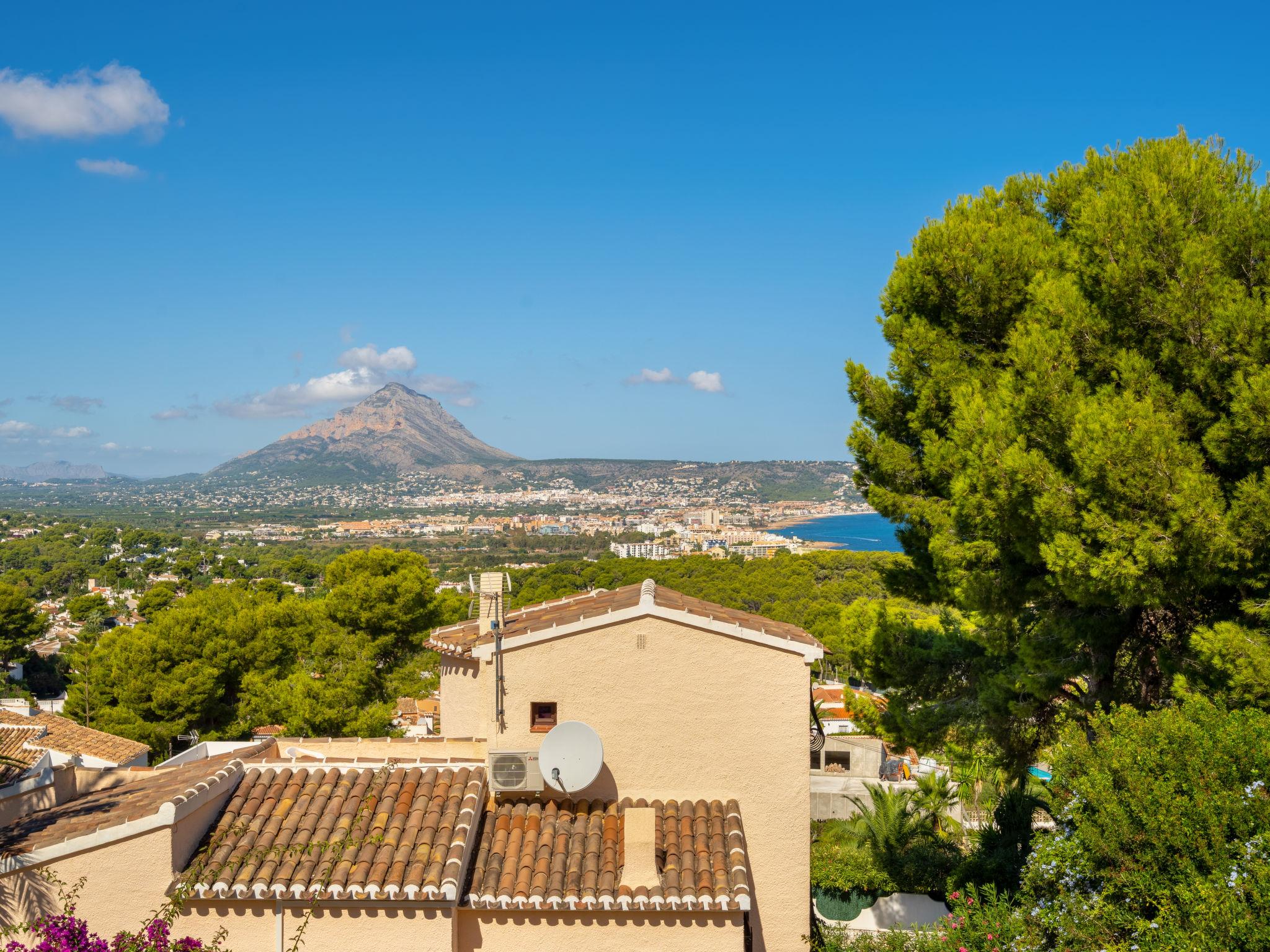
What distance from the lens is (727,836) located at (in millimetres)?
7555

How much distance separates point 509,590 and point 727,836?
382 cm

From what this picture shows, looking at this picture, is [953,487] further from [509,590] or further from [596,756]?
[509,590]

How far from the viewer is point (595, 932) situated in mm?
6957

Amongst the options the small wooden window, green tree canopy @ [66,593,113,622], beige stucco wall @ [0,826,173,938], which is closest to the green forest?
the small wooden window

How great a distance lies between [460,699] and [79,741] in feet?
39.4

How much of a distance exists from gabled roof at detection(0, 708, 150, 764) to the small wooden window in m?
13.4

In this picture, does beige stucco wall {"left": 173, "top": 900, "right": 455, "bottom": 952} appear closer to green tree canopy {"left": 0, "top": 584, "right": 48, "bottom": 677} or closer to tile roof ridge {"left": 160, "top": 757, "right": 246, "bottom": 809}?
tile roof ridge {"left": 160, "top": 757, "right": 246, "bottom": 809}

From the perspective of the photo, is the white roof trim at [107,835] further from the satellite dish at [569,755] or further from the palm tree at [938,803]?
the palm tree at [938,803]

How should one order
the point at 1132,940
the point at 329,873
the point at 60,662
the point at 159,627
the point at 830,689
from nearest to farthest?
the point at 1132,940 → the point at 329,873 → the point at 159,627 → the point at 830,689 → the point at 60,662

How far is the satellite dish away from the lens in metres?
7.63

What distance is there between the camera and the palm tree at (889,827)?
538 inches

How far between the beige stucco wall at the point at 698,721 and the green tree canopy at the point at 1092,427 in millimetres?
2318

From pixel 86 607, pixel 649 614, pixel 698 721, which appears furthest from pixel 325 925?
pixel 86 607

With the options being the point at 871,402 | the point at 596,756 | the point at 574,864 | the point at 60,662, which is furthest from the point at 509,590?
the point at 60,662
